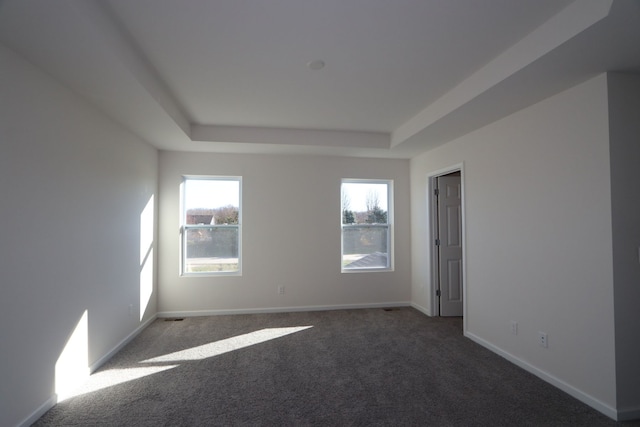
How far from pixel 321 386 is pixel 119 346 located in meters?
2.25

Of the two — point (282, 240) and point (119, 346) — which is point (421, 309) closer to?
point (282, 240)

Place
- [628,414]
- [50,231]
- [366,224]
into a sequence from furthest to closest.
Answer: [366,224], [50,231], [628,414]

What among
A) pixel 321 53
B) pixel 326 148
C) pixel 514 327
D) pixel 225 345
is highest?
pixel 321 53

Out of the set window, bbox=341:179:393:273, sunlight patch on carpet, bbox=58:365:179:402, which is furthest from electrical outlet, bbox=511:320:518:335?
sunlight patch on carpet, bbox=58:365:179:402

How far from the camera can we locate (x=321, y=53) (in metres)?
2.33

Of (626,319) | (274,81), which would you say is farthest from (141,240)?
(626,319)

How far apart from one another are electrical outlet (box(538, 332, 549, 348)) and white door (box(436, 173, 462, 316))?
5.92 ft

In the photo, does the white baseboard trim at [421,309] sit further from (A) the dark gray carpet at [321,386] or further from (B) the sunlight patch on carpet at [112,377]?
(B) the sunlight patch on carpet at [112,377]

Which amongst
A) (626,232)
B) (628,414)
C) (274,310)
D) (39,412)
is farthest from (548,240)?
(39,412)

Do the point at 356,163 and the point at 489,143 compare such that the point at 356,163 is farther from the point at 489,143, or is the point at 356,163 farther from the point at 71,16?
the point at 71,16

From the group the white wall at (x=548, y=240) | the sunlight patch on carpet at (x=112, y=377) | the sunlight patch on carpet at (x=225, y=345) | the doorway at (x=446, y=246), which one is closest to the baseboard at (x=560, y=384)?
the white wall at (x=548, y=240)

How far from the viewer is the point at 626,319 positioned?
7.04 ft

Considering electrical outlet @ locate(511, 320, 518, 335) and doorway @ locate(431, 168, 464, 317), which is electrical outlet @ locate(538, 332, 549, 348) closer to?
electrical outlet @ locate(511, 320, 518, 335)

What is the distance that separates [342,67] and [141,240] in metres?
3.11
